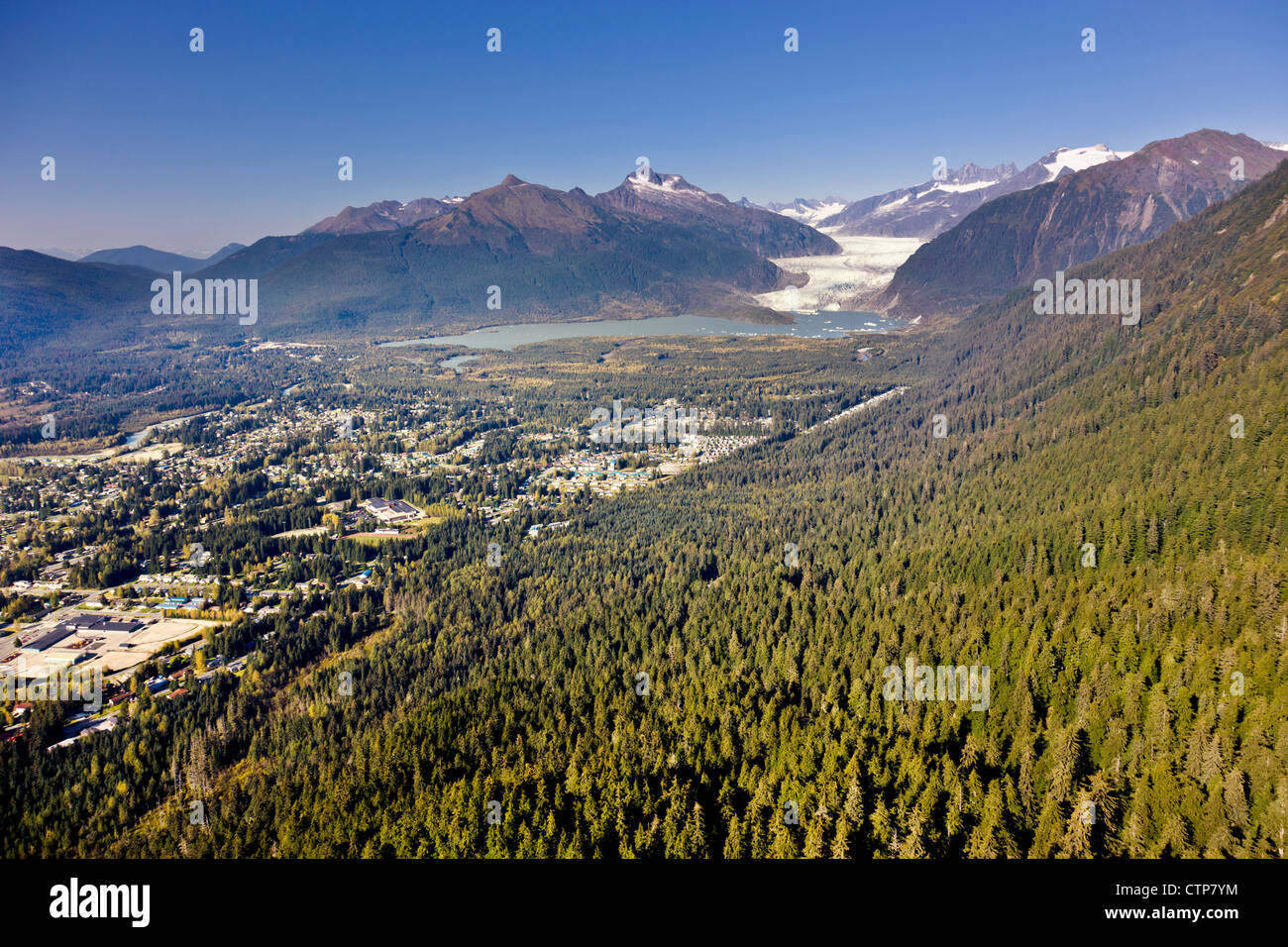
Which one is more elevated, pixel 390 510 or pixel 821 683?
pixel 390 510

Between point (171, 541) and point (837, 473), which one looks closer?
point (171, 541)

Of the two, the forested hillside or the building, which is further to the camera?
the building

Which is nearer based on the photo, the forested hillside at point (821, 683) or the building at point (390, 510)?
the forested hillside at point (821, 683)

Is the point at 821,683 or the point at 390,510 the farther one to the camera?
the point at 390,510

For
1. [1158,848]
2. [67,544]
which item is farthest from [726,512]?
[67,544]
